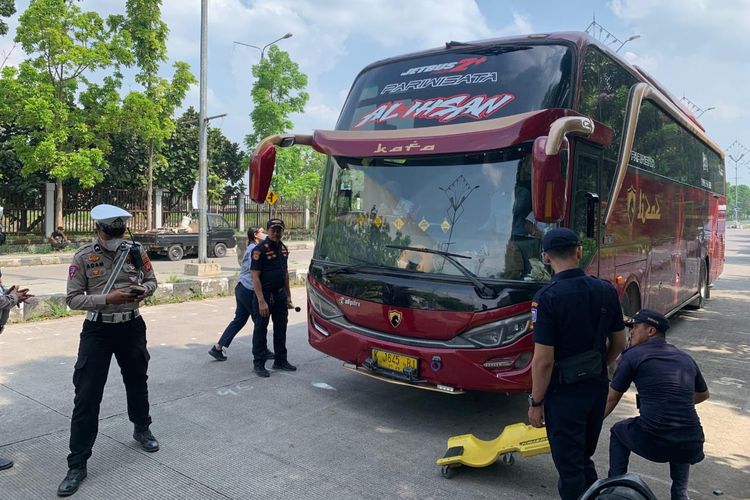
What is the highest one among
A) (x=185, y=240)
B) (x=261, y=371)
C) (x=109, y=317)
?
(x=109, y=317)

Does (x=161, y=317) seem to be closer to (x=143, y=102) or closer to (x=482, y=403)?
(x=482, y=403)

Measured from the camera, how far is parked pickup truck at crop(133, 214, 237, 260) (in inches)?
792

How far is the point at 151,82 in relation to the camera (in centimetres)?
2222

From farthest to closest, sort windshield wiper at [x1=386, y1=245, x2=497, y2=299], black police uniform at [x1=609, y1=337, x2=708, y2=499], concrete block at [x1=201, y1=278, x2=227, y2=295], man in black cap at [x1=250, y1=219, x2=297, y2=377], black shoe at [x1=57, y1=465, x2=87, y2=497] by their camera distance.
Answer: concrete block at [x1=201, y1=278, x2=227, y2=295]
man in black cap at [x1=250, y1=219, x2=297, y2=377]
windshield wiper at [x1=386, y1=245, x2=497, y2=299]
black shoe at [x1=57, y1=465, x2=87, y2=497]
black police uniform at [x1=609, y1=337, x2=708, y2=499]

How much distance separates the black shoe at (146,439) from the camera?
169 inches

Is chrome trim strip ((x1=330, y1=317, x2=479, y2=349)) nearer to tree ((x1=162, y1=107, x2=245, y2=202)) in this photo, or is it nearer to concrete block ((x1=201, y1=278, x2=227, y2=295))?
concrete block ((x1=201, y1=278, x2=227, y2=295))

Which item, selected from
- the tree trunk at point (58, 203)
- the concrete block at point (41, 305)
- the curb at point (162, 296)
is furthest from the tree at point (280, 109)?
the concrete block at point (41, 305)

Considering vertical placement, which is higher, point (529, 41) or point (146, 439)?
point (529, 41)

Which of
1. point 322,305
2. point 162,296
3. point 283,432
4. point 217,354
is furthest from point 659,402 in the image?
point 162,296

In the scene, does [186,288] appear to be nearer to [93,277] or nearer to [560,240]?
[93,277]

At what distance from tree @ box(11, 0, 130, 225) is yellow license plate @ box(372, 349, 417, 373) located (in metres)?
17.8

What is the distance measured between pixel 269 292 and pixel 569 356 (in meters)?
4.03

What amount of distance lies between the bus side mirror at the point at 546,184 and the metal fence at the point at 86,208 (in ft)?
63.7

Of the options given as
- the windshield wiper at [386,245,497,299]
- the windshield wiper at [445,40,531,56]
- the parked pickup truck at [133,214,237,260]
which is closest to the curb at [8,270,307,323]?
the windshield wiper at [386,245,497,299]
